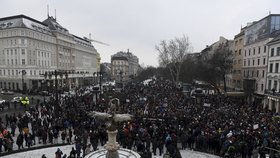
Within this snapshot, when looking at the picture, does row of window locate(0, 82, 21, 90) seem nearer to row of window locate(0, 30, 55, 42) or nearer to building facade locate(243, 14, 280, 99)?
row of window locate(0, 30, 55, 42)

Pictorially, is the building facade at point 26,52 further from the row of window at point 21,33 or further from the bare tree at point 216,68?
the bare tree at point 216,68

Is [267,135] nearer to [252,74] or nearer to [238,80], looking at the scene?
[252,74]

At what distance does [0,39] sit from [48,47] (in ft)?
36.8

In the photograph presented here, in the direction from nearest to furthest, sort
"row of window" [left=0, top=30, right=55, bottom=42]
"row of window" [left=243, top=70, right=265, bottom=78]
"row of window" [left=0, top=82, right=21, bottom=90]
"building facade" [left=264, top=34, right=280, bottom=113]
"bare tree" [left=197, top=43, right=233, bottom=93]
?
"building facade" [left=264, top=34, right=280, bottom=113] < "row of window" [left=243, top=70, right=265, bottom=78] < "bare tree" [left=197, top=43, right=233, bottom=93] < "row of window" [left=0, top=30, right=55, bottom=42] < "row of window" [left=0, top=82, right=21, bottom=90]

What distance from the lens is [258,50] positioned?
42.4m

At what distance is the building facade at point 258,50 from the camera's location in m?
39.2

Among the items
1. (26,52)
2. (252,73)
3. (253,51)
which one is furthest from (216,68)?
(26,52)

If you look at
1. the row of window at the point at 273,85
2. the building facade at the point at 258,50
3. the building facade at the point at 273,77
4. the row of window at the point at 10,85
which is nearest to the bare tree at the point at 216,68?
the building facade at the point at 258,50

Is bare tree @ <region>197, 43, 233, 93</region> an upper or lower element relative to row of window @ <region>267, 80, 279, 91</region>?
upper

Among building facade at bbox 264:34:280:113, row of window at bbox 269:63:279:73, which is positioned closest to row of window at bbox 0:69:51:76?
building facade at bbox 264:34:280:113

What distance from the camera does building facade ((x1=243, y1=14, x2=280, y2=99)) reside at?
1544 inches

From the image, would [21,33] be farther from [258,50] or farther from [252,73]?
[252,73]

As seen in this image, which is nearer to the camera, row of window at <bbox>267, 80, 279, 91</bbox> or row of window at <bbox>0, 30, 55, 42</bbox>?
row of window at <bbox>267, 80, 279, 91</bbox>

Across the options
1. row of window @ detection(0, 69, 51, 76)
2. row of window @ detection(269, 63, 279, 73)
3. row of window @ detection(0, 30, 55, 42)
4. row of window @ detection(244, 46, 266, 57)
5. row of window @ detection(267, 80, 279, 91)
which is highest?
row of window @ detection(0, 30, 55, 42)
